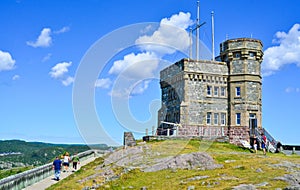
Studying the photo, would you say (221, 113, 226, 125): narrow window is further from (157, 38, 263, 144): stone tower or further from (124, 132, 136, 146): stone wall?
(124, 132, 136, 146): stone wall

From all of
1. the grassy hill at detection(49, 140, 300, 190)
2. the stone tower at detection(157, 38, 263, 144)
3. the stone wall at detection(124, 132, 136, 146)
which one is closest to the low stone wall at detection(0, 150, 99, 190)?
the grassy hill at detection(49, 140, 300, 190)

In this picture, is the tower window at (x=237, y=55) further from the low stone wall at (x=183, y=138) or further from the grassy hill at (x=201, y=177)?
the grassy hill at (x=201, y=177)

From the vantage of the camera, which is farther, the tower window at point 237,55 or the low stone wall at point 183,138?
the tower window at point 237,55

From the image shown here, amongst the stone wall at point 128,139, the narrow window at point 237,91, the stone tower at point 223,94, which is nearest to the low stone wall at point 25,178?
the stone wall at point 128,139

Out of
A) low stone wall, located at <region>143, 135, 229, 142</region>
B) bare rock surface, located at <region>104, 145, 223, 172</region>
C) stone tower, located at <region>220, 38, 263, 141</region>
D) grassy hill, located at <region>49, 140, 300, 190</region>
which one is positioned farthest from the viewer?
stone tower, located at <region>220, 38, 263, 141</region>

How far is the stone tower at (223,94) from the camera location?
44.7 metres

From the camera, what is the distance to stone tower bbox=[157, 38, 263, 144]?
44688 millimetres

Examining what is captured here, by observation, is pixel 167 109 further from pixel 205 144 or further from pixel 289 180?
pixel 289 180

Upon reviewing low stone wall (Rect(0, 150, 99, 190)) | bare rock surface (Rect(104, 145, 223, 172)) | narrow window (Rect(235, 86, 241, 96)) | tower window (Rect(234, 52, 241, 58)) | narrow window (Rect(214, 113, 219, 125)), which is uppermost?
tower window (Rect(234, 52, 241, 58))

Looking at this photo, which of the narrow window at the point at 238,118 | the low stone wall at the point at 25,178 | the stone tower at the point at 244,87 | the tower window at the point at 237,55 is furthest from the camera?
the tower window at the point at 237,55

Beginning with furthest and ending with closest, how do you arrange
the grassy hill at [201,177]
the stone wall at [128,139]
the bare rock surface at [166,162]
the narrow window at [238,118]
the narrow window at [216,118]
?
1. the narrow window at [216,118]
2. the narrow window at [238,118]
3. the stone wall at [128,139]
4. the bare rock surface at [166,162]
5. the grassy hill at [201,177]

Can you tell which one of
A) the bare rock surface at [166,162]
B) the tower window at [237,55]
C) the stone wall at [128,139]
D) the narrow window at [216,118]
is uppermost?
the tower window at [237,55]

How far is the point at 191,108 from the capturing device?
4469 centimetres

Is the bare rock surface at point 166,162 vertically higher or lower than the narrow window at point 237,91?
lower
